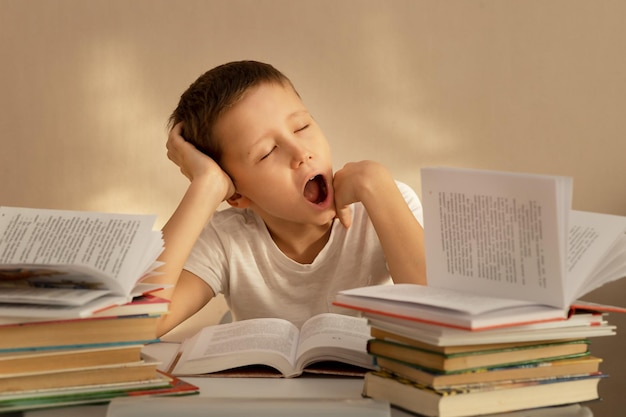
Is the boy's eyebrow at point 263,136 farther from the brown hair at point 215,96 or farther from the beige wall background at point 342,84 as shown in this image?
the beige wall background at point 342,84

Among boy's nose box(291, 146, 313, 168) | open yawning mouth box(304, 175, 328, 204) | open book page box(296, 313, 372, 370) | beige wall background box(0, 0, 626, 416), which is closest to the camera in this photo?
open book page box(296, 313, 372, 370)

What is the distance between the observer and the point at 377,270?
1.77 m

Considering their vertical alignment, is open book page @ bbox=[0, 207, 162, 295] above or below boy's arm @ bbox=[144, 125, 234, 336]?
below

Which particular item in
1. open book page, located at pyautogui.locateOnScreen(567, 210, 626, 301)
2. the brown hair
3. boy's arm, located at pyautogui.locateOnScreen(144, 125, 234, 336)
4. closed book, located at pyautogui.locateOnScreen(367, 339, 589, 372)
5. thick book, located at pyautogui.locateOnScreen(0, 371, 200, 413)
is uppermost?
the brown hair

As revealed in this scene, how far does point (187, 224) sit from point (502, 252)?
724mm

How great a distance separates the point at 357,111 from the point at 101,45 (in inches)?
27.5

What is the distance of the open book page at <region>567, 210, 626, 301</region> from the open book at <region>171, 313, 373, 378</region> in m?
0.31

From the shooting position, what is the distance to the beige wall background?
215 centimetres

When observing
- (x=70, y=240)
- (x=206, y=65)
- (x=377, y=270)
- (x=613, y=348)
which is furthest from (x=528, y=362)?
(x=206, y=65)

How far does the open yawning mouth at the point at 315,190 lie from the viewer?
173 centimetres

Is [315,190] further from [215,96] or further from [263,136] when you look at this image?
[215,96]

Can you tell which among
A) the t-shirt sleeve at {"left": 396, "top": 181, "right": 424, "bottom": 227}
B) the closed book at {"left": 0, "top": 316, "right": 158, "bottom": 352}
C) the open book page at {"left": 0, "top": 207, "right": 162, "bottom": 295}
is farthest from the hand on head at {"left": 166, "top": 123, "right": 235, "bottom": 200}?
the closed book at {"left": 0, "top": 316, "right": 158, "bottom": 352}

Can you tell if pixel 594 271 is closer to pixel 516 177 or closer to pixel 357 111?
pixel 516 177

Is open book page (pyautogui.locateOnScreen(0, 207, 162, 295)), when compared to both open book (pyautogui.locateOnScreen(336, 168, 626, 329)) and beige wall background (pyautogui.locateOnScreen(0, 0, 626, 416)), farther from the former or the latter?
beige wall background (pyautogui.locateOnScreen(0, 0, 626, 416))
